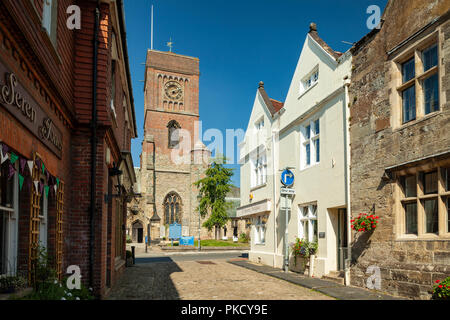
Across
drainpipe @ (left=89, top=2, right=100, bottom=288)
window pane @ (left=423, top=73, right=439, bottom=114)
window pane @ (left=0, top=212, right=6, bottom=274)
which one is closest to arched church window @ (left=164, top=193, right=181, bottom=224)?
drainpipe @ (left=89, top=2, right=100, bottom=288)

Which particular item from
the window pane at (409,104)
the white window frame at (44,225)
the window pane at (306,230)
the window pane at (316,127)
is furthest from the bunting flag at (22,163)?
the window pane at (306,230)

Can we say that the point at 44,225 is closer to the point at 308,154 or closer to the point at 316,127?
the point at 316,127

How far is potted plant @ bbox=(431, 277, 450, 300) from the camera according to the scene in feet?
25.4

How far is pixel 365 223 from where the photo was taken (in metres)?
10.8

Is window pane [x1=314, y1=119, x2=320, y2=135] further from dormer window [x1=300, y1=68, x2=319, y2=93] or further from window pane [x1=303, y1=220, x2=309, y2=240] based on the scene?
window pane [x1=303, y1=220, x2=309, y2=240]

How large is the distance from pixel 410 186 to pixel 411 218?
0.77 metres

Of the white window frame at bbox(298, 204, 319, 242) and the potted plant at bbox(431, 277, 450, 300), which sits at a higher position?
the white window frame at bbox(298, 204, 319, 242)

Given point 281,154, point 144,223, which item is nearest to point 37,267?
point 281,154

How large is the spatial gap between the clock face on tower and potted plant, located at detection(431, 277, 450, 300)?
5376 cm

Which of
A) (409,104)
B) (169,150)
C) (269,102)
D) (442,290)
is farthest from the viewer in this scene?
(169,150)

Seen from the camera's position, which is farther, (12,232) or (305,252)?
(305,252)

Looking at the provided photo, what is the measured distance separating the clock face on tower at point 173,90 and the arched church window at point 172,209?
48.0ft

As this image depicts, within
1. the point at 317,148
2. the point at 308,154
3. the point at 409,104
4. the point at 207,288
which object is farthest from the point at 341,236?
the point at 409,104
